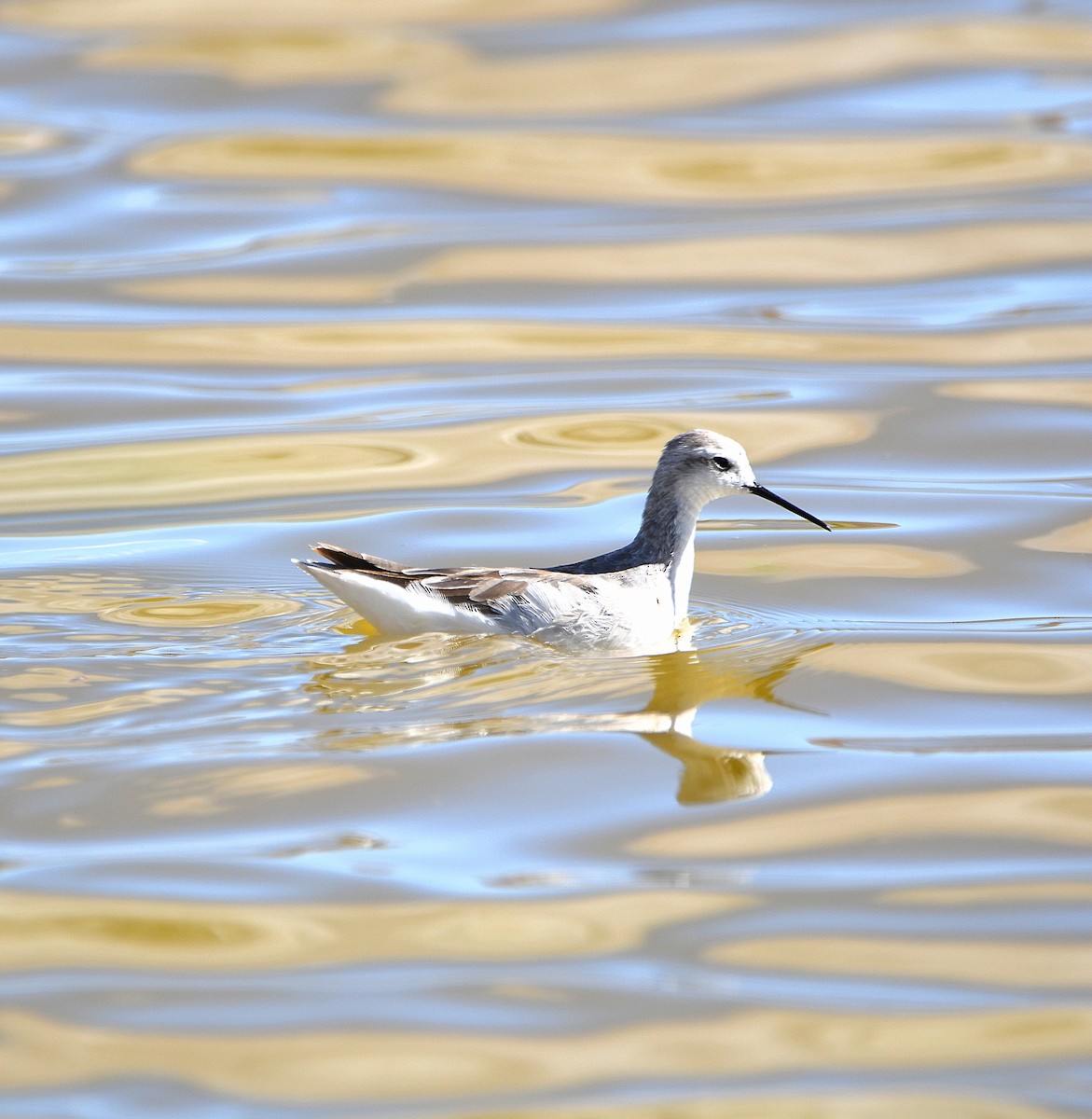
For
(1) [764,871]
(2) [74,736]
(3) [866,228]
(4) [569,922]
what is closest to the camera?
(4) [569,922]

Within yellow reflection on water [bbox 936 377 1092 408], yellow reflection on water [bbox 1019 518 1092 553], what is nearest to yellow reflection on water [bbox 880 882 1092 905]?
yellow reflection on water [bbox 1019 518 1092 553]

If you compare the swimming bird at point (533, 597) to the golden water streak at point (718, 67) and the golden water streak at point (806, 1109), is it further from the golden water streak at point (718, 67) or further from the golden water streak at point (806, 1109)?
the golden water streak at point (718, 67)

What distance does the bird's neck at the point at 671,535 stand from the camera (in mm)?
8039

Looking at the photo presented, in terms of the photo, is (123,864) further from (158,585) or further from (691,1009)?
(158,585)

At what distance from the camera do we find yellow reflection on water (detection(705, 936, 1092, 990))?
495 centimetres

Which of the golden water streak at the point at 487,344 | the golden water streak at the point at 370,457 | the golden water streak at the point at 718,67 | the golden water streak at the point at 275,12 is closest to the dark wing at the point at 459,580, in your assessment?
the golden water streak at the point at 370,457

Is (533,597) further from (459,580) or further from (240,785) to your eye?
(240,785)

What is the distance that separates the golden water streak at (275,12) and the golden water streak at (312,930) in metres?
13.9

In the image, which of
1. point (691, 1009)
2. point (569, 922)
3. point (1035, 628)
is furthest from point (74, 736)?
point (1035, 628)

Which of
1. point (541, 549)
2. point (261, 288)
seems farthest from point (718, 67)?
point (541, 549)

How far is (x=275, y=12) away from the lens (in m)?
18.0

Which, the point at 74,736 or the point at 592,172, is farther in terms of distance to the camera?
the point at 592,172

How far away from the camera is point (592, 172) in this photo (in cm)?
1522

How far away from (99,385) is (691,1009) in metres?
7.88
